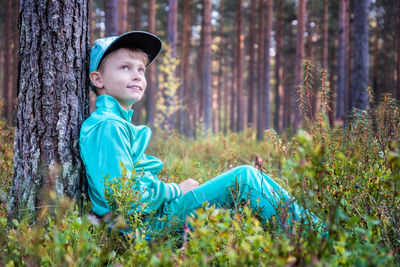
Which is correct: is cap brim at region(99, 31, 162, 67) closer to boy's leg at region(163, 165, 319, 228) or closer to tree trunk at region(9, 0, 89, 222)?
tree trunk at region(9, 0, 89, 222)

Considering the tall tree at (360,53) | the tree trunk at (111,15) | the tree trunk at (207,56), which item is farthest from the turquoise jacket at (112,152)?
the tree trunk at (207,56)

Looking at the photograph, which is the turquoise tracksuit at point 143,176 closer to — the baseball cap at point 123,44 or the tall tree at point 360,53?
the baseball cap at point 123,44

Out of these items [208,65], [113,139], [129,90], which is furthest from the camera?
[208,65]

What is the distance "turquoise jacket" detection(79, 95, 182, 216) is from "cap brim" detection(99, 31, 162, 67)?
0.43 m

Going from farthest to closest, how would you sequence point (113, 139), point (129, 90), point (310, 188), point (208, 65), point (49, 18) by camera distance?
point (208, 65) < point (129, 90) < point (49, 18) < point (113, 139) < point (310, 188)

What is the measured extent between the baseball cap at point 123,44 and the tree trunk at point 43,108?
0.18 m

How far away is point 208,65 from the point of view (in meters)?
11.5

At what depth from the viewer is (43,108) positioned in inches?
83.3

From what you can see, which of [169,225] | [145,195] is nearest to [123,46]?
[145,195]

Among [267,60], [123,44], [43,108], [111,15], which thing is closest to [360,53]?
[267,60]

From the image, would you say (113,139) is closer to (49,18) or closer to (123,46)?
(123,46)

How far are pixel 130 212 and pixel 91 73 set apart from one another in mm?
1148

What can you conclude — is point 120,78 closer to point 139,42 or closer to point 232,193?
point 139,42

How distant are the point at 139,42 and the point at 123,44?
0.45 ft
